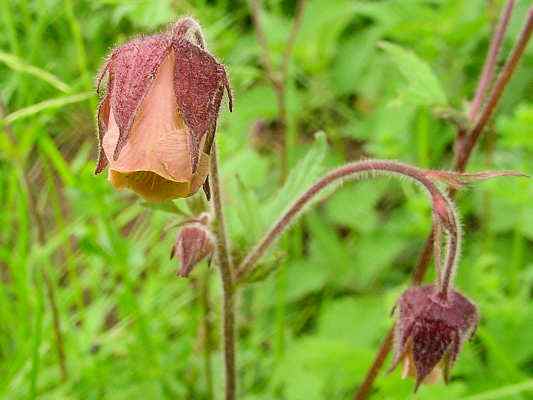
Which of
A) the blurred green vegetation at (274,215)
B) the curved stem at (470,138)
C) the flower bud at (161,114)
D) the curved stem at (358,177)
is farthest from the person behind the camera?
the blurred green vegetation at (274,215)

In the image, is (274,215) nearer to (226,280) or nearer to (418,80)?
(226,280)

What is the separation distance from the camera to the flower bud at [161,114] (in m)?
1.05

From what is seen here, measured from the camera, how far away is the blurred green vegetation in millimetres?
1839

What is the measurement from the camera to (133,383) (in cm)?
205

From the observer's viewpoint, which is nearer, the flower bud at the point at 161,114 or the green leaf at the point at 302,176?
the flower bud at the point at 161,114

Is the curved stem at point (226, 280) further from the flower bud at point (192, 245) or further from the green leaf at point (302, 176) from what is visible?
the green leaf at point (302, 176)

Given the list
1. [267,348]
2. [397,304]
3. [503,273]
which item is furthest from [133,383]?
[503,273]

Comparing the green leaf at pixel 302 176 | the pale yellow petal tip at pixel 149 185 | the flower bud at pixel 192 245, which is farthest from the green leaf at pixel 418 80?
the pale yellow petal tip at pixel 149 185

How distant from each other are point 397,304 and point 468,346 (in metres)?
0.65

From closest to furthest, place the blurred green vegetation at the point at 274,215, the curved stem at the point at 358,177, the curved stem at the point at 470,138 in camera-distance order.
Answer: the curved stem at the point at 358,177
the curved stem at the point at 470,138
the blurred green vegetation at the point at 274,215

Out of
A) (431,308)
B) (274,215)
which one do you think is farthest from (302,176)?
(431,308)

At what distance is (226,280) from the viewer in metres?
1.57

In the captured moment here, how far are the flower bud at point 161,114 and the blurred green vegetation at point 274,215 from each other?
392mm

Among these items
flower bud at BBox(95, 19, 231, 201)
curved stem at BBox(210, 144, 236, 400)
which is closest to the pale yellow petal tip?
flower bud at BBox(95, 19, 231, 201)
